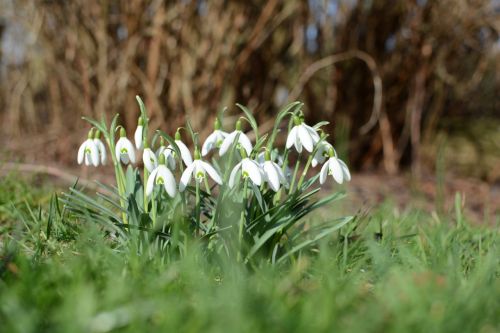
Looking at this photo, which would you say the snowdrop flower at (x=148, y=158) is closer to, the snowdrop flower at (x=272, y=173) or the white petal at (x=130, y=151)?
the white petal at (x=130, y=151)

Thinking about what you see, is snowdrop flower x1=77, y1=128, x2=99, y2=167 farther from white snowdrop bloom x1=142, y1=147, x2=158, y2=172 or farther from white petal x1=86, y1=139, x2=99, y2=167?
white snowdrop bloom x1=142, y1=147, x2=158, y2=172

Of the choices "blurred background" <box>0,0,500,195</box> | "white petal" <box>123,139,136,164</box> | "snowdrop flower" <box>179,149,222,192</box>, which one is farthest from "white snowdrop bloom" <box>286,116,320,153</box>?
"blurred background" <box>0,0,500,195</box>

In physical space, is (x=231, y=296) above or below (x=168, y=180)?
below

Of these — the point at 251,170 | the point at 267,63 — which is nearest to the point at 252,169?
the point at 251,170

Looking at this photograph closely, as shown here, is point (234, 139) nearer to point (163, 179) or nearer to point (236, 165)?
point (236, 165)

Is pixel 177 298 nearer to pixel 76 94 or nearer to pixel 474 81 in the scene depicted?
pixel 76 94
